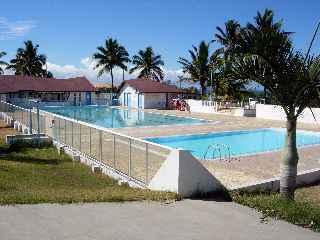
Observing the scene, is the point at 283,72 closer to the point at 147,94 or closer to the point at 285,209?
the point at 285,209

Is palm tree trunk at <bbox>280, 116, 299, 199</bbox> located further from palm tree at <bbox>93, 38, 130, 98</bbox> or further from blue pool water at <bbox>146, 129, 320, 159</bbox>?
palm tree at <bbox>93, 38, 130, 98</bbox>

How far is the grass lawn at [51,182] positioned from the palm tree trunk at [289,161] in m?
2.15

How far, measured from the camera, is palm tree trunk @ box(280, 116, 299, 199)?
8.19 metres

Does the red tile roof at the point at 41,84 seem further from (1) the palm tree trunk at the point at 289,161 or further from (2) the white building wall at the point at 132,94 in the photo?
(1) the palm tree trunk at the point at 289,161

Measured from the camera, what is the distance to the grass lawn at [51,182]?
8.40m

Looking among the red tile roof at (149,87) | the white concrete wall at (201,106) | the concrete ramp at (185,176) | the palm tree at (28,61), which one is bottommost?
the concrete ramp at (185,176)

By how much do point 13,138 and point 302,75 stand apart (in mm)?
13517

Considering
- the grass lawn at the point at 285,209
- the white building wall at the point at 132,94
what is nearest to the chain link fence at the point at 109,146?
the grass lawn at the point at 285,209

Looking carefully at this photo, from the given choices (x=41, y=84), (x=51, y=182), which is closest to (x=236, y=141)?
(x=51, y=182)

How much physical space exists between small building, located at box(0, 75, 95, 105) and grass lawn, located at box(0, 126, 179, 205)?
104ft

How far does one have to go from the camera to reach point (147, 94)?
47.2 m

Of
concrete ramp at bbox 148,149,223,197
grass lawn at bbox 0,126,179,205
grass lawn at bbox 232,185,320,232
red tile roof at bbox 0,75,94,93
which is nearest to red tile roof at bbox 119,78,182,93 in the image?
red tile roof at bbox 0,75,94,93

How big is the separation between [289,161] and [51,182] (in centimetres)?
630

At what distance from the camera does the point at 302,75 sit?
7.81 meters
